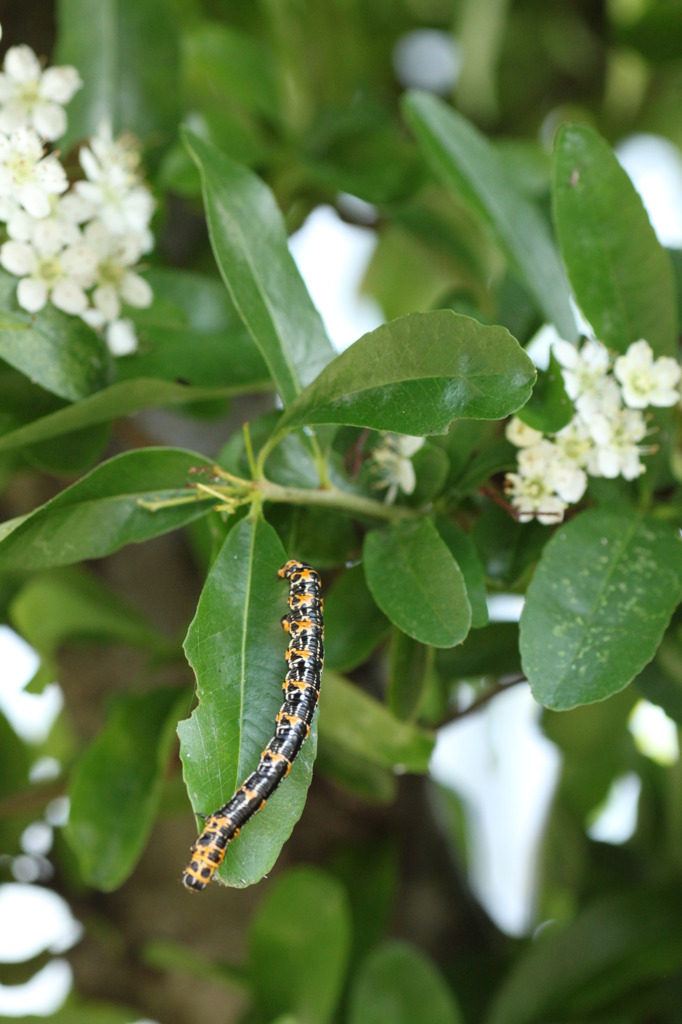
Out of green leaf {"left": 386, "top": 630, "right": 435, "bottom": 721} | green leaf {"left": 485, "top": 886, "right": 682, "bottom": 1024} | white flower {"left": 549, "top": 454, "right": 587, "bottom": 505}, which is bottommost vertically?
green leaf {"left": 485, "top": 886, "right": 682, "bottom": 1024}

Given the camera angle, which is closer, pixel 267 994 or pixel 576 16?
pixel 267 994

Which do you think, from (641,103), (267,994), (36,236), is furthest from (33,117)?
(641,103)

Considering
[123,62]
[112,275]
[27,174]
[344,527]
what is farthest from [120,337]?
[123,62]

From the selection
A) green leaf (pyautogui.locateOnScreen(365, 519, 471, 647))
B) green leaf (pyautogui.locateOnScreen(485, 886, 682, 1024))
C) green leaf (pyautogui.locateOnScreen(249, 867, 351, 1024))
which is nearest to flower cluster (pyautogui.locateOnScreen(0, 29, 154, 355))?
green leaf (pyautogui.locateOnScreen(365, 519, 471, 647))

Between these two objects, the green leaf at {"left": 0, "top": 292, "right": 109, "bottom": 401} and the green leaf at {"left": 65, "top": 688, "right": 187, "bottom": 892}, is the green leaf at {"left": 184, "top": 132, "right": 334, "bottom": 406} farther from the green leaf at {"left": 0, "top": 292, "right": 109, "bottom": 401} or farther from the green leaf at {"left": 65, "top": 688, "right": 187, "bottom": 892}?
the green leaf at {"left": 65, "top": 688, "right": 187, "bottom": 892}

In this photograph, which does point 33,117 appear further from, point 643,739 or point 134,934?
point 643,739

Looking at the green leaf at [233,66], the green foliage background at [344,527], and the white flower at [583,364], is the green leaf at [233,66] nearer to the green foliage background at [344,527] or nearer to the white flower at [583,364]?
the green foliage background at [344,527]

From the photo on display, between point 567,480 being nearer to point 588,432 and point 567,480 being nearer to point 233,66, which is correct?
point 588,432
